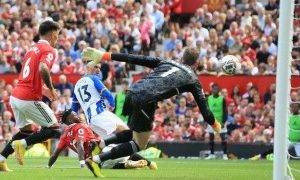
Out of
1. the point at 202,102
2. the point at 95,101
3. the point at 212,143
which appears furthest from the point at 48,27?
the point at 212,143

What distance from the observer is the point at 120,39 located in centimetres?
3131

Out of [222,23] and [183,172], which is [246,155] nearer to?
[222,23]

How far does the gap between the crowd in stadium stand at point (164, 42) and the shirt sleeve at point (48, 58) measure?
11.4 metres

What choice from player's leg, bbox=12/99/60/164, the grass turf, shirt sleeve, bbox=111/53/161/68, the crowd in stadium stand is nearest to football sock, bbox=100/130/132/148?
the grass turf

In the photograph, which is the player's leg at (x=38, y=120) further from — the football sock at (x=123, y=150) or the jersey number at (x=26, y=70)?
the football sock at (x=123, y=150)

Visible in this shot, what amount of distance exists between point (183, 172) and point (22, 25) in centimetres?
1707

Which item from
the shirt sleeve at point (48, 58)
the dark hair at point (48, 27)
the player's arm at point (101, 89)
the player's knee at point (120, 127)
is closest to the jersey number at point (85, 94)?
the player's arm at point (101, 89)

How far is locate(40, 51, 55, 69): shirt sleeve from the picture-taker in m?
15.5

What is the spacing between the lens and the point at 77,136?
17562 millimetres

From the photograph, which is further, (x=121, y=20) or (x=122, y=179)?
(x=121, y=20)

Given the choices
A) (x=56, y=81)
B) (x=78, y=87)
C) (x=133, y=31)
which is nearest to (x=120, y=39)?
(x=133, y=31)

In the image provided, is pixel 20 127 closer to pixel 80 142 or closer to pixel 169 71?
pixel 80 142

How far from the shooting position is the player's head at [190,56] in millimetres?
14500

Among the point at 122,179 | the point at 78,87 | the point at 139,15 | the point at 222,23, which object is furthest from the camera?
the point at 139,15
